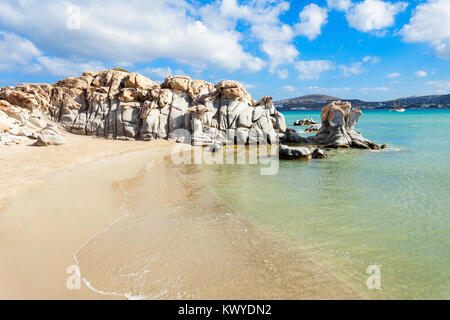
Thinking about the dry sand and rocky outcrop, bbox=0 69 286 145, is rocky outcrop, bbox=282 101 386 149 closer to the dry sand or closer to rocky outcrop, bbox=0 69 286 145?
rocky outcrop, bbox=0 69 286 145

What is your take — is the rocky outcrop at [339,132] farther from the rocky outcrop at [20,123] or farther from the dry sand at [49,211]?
the rocky outcrop at [20,123]

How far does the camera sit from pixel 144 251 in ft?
19.1

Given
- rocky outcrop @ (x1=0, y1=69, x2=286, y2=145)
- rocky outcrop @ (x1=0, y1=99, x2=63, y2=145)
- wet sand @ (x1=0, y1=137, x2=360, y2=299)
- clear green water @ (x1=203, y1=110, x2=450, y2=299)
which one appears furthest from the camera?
rocky outcrop @ (x1=0, y1=69, x2=286, y2=145)

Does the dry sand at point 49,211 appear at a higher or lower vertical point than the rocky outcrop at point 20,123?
lower

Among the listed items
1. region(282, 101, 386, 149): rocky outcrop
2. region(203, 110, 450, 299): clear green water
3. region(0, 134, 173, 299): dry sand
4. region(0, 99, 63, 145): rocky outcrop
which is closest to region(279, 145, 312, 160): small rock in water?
region(203, 110, 450, 299): clear green water

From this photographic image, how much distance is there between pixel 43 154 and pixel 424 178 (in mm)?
21416

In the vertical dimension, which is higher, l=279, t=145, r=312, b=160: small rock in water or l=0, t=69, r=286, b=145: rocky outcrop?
l=0, t=69, r=286, b=145: rocky outcrop

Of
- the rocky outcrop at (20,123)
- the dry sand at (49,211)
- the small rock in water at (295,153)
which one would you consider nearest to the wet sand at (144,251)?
the dry sand at (49,211)

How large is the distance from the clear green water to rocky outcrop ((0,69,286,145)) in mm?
10373

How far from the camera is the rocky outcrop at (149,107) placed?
24.5 meters

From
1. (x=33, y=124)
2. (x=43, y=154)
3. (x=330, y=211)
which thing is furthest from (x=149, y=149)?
(x=330, y=211)

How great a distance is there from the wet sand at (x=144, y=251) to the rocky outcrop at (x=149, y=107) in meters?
15.0

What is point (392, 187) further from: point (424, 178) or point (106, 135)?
point (106, 135)

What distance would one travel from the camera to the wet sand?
4.59 meters
